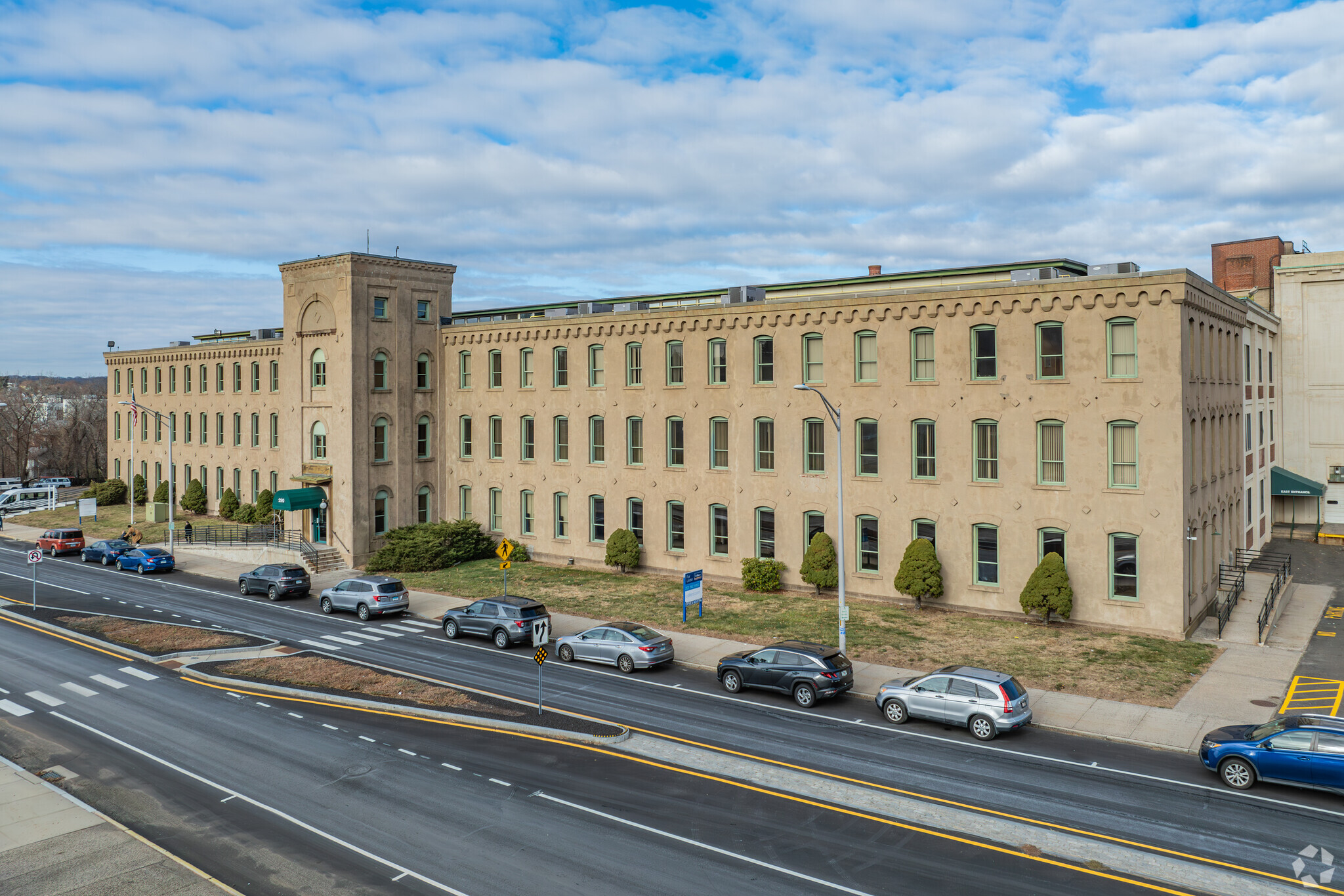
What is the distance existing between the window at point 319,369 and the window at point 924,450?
32.6m

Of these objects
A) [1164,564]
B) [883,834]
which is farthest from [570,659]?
[1164,564]

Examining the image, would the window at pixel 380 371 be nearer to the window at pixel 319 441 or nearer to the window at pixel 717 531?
the window at pixel 319 441

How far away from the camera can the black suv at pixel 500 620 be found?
31.2 m

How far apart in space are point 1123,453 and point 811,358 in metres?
12.8

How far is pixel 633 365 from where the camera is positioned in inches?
1736

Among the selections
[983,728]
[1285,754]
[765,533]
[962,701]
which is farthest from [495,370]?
[1285,754]

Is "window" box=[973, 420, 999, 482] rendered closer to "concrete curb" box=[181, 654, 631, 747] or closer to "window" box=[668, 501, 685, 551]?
"window" box=[668, 501, 685, 551]

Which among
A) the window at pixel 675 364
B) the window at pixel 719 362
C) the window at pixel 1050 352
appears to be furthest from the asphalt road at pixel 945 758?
the window at pixel 675 364

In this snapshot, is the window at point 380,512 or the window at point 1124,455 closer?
the window at point 1124,455

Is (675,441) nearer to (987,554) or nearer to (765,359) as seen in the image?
(765,359)

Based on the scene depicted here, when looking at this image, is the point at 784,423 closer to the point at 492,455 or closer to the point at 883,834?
the point at 492,455

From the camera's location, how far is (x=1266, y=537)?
166 feet

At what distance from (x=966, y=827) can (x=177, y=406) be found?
70751 mm

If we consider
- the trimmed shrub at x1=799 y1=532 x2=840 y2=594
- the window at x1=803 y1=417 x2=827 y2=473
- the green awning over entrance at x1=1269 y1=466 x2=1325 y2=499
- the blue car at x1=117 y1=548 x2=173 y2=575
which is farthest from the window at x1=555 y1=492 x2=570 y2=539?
the green awning over entrance at x1=1269 y1=466 x2=1325 y2=499
